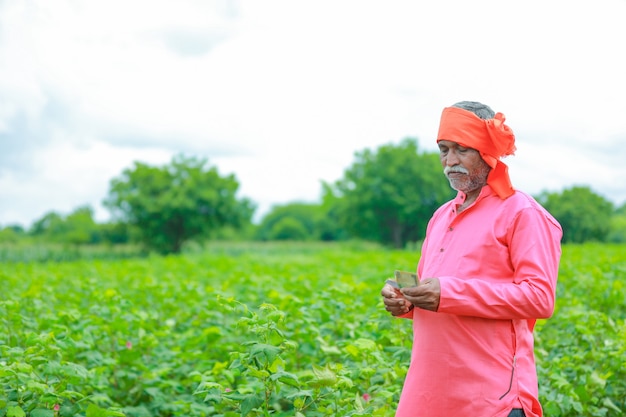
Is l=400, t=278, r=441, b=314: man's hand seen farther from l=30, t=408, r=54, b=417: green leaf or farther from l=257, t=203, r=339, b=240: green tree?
l=257, t=203, r=339, b=240: green tree

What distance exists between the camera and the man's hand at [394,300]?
2594 mm

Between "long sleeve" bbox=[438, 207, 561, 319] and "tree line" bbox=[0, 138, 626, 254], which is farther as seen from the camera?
"tree line" bbox=[0, 138, 626, 254]

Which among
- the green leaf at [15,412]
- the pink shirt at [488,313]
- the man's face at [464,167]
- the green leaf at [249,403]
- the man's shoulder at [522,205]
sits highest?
the man's face at [464,167]

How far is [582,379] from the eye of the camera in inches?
194

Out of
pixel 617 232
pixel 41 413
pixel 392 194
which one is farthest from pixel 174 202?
pixel 617 232

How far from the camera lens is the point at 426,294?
2.38m

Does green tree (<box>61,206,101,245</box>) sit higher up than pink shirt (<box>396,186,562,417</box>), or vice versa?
green tree (<box>61,206,101,245</box>)

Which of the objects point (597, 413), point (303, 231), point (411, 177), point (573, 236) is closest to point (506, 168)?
point (597, 413)

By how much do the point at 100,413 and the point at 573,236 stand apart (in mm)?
55908

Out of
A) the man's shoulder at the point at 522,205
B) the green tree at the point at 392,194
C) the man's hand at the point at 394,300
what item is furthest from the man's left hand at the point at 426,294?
the green tree at the point at 392,194

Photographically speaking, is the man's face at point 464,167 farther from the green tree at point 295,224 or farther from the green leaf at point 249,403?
the green tree at point 295,224

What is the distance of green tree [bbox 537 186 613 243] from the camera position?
5469 centimetres

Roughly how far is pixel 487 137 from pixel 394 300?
692 mm

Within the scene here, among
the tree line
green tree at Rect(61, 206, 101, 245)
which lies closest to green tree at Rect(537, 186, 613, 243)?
the tree line
